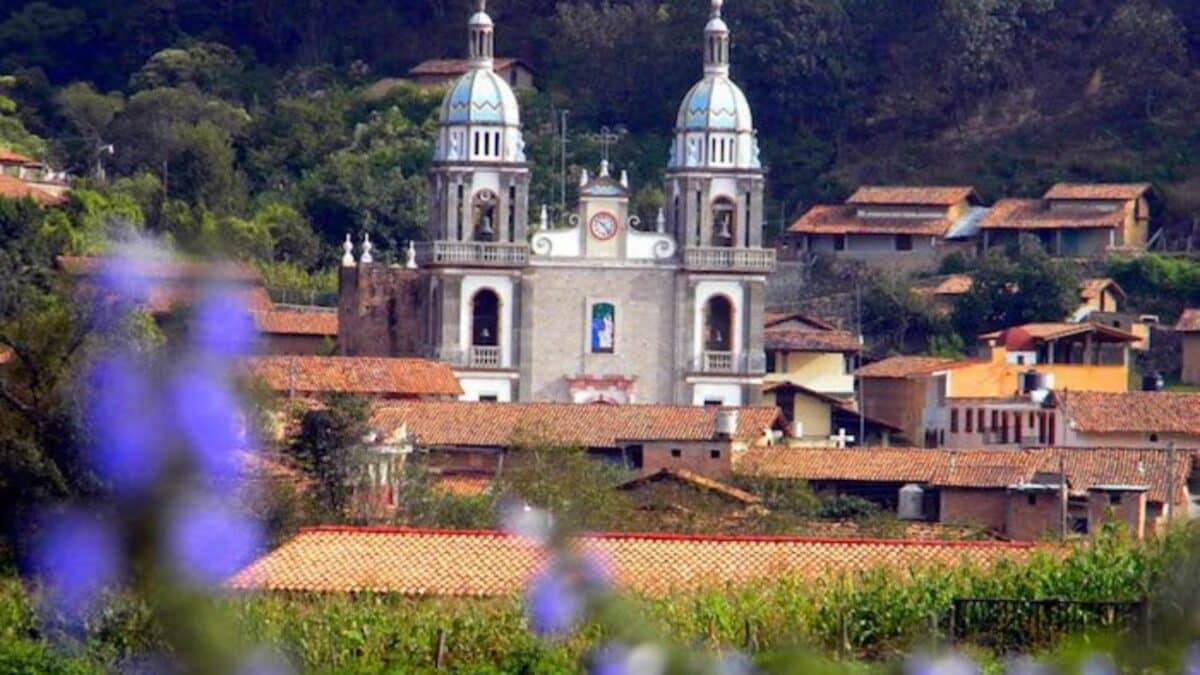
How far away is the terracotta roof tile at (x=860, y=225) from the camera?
63.5 metres

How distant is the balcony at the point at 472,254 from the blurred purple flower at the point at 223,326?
49.2 metres

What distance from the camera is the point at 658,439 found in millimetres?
40656

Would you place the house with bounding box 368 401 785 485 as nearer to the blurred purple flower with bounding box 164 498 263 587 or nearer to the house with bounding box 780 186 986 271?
the house with bounding box 780 186 986 271

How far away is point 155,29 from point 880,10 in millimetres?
17230

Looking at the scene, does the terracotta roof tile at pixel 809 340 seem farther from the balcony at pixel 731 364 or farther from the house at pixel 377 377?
the house at pixel 377 377

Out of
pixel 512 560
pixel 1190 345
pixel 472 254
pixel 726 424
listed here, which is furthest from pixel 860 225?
pixel 512 560

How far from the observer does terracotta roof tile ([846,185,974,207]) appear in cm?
6406

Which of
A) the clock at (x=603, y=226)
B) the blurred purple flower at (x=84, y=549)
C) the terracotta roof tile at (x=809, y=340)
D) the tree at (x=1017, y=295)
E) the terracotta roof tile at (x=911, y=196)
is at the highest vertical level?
the terracotta roof tile at (x=911, y=196)

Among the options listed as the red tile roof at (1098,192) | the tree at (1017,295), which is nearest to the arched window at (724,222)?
the tree at (1017,295)

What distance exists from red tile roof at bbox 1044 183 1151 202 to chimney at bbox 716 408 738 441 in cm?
2280

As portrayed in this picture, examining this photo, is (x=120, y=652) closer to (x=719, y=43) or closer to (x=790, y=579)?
(x=790, y=579)

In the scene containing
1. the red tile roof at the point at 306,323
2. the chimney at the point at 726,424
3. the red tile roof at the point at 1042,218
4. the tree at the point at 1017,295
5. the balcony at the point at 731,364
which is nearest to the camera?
the chimney at the point at 726,424

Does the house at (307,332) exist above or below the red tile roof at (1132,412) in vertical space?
above

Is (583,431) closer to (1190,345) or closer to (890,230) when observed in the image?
(1190,345)
